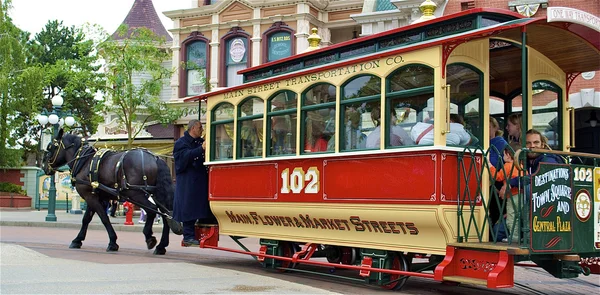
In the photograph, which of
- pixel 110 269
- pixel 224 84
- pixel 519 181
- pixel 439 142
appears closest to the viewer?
pixel 519 181

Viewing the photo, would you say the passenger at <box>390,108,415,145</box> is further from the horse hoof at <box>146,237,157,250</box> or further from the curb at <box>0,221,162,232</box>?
the curb at <box>0,221,162,232</box>

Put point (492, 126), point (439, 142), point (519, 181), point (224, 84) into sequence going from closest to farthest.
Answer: point (519, 181)
point (439, 142)
point (492, 126)
point (224, 84)

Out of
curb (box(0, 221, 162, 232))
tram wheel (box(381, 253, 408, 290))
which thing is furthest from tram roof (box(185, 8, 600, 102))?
curb (box(0, 221, 162, 232))

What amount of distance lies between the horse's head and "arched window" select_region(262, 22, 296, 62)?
15794 mm

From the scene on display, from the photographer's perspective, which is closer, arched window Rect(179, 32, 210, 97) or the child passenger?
the child passenger

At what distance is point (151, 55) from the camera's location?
2673cm

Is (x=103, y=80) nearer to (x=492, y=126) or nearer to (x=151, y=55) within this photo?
(x=151, y=55)

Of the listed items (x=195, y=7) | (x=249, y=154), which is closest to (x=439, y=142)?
(x=249, y=154)

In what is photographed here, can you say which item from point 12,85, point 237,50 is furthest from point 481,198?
point 12,85

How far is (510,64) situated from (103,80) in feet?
64.5

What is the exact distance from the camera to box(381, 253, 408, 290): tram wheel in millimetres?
8602

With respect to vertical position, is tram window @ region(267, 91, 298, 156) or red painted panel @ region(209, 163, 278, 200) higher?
tram window @ region(267, 91, 298, 156)

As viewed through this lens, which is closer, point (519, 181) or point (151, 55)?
point (519, 181)

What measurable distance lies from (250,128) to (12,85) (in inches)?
1330
